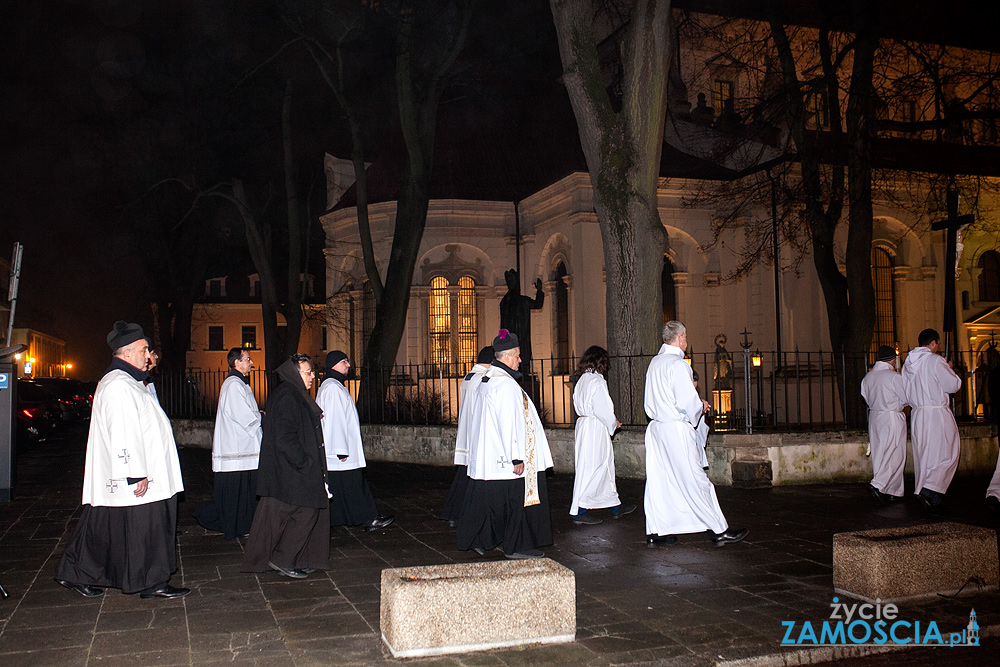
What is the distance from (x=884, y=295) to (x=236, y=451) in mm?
22990

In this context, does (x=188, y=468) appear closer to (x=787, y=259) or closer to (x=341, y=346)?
(x=341, y=346)

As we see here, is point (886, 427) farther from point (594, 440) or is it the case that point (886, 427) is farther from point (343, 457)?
point (343, 457)

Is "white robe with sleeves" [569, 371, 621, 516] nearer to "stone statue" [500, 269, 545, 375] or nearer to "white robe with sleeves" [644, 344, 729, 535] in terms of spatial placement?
"white robe with sleeves" [644, 344, 729, 535]

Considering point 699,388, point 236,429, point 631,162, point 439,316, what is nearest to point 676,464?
point 236,429

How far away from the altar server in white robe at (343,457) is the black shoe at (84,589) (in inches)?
115

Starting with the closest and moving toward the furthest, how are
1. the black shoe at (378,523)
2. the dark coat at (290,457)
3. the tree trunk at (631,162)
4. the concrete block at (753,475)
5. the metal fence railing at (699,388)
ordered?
the dark coat at (290,457) → the black shoe at (378,523) → the concrete block at (753,475) → the metal fence railing at (699,388) → the tree trunk at (631,162)

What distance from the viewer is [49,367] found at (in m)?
92.8

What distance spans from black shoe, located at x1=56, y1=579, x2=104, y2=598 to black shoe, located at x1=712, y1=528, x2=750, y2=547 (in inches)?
207

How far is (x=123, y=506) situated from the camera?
19.9 feet

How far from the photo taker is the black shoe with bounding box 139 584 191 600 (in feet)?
19.9

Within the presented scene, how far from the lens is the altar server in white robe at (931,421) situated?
389 inches

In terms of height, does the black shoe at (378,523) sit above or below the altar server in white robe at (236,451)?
below

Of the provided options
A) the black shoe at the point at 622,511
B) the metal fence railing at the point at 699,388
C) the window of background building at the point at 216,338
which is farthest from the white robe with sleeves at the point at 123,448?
the window of background building at the point at 216,338

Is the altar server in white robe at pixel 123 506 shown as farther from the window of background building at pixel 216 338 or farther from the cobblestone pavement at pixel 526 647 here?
the window of background building at pixel 216 338
